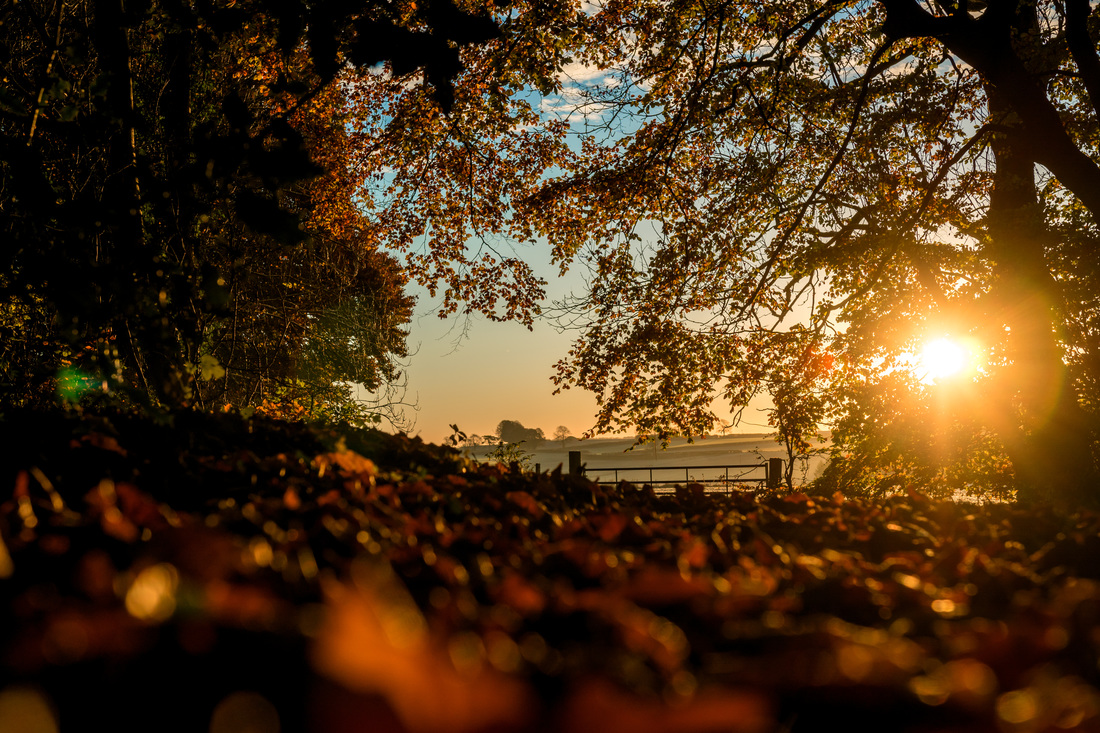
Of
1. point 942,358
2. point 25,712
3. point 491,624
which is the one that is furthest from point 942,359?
point 25,712

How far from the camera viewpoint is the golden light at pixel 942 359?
11609mm

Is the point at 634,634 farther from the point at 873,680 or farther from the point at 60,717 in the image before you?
the point at 60,717

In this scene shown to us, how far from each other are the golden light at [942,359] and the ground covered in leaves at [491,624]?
11.2 meters

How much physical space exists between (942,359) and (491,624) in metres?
13.2

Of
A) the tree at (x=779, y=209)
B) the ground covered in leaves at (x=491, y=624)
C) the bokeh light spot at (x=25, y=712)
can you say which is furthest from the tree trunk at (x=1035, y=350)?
the bokeh light spot at (x=25, y=712)

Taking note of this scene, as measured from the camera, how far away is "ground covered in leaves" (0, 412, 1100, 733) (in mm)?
729

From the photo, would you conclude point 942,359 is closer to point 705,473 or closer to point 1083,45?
point 1083,45

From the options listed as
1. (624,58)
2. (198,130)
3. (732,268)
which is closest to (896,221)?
(732,268)

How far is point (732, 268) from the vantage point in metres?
10.4

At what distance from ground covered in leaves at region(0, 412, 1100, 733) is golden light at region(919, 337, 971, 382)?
11.2 meters

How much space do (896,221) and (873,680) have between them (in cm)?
1020

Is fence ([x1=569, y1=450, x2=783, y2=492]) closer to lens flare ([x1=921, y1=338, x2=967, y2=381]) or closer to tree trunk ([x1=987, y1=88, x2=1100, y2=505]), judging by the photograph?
lens flare ([x1=921, y1=338, x2=967, y2=381])

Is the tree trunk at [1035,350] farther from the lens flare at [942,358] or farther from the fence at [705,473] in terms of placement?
the fence at [705,473]

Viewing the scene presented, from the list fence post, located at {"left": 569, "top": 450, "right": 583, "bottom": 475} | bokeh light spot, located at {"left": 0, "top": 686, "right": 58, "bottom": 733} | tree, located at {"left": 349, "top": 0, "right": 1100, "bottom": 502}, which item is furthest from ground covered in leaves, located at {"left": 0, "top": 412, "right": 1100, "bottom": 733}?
fence post, located at {"left": 569, "top": 450, "right": 583, "bottom": 475}
